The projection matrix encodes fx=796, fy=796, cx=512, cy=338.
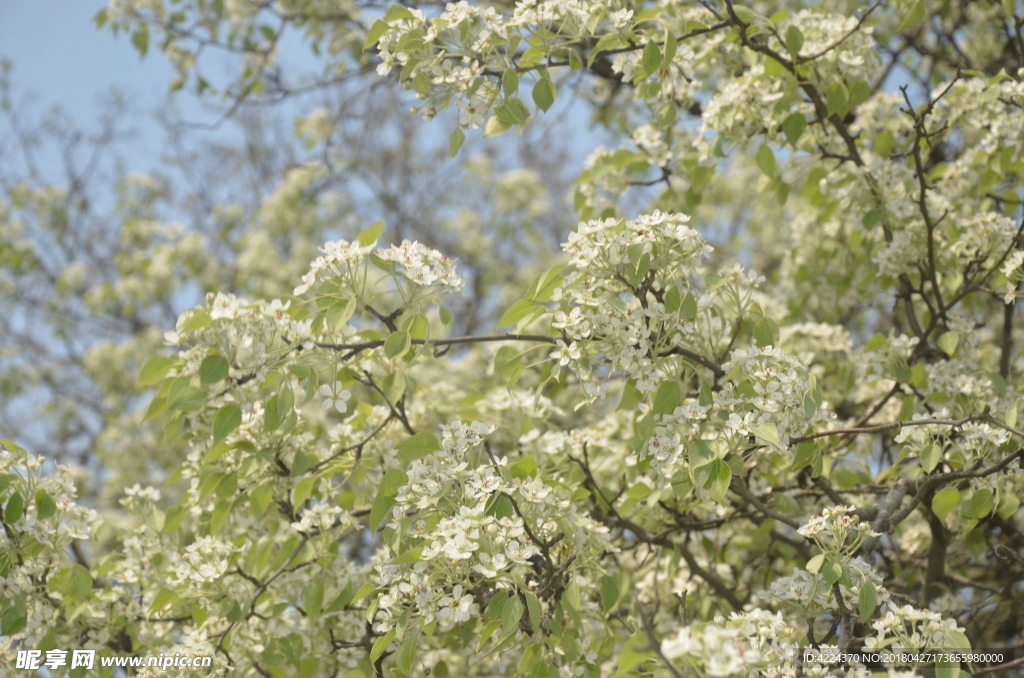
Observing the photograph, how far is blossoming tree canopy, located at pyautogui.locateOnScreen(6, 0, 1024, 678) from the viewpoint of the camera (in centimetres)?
203

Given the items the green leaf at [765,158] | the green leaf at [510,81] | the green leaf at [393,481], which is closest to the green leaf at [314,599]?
the green leaf at [393,481]

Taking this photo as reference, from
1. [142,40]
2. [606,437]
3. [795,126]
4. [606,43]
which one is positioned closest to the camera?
[606,43]

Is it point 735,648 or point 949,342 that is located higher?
point 949,342

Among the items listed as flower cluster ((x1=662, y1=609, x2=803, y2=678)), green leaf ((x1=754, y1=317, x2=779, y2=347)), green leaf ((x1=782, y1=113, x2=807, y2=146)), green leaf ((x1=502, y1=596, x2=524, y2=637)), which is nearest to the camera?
flower cluster ((x1=662, y1=609, x2=803, y2=678))

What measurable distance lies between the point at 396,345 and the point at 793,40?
1.76 m

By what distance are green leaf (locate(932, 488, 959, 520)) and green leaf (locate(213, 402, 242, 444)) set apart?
6.37 ft

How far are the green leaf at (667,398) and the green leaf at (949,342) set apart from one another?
114 cm

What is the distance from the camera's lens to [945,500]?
2264mm

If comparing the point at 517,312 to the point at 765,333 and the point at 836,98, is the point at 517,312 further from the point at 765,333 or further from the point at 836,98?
the point at 836,98

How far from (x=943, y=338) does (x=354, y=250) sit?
6.57ft

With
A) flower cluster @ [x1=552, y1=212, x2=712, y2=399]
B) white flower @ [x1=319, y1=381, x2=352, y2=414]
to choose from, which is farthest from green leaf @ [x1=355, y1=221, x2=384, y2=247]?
flower cluster @ [x1=552, y1=212, x2=712, y2=399]

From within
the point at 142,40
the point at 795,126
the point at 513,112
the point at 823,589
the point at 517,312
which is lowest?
the point at 823,589

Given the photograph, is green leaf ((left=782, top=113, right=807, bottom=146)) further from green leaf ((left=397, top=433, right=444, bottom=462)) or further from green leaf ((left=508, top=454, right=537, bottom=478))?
green leaf ((left=397, top=433, right=444, bottom=462))

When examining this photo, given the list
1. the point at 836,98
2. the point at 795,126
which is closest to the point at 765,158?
the point at 795,126
